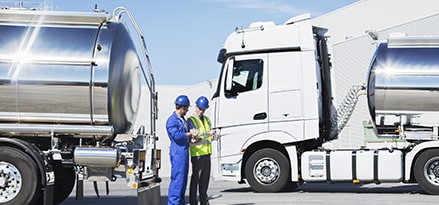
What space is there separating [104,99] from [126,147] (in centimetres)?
91

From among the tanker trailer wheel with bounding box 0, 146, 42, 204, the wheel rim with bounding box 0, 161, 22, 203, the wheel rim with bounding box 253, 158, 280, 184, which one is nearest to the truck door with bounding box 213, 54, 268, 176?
the wheel rim with bounding box 253, 158, 280, 184

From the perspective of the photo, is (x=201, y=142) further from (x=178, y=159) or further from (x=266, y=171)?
(x=266, y=171)

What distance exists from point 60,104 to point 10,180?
1.36 metres

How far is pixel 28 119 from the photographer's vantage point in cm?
1218

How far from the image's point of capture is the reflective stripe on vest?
12523 mm

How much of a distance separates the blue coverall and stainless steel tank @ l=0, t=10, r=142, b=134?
1.07 meters

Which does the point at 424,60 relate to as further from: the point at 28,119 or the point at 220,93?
the point at 28,119

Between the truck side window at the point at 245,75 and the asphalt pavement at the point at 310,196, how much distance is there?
2.24 metres

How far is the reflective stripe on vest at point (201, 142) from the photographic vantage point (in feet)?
41.1

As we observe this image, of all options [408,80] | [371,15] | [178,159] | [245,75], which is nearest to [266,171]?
[245,75]

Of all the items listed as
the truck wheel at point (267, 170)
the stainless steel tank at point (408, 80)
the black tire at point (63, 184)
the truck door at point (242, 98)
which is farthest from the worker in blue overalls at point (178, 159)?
the stainless steel tank at point (408, 80)

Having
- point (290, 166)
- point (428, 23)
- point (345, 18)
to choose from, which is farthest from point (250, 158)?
point (345, 18)

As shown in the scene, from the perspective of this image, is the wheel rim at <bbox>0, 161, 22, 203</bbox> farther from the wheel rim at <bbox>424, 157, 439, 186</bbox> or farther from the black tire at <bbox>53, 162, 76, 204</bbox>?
the wheel rim at <bbox>424, 157, 439, 186</bbox>

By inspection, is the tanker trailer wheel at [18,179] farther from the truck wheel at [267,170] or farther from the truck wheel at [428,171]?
the truck wheel at [428,171]
